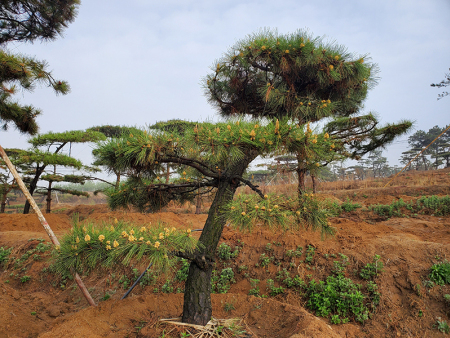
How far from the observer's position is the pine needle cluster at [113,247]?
5.12ft

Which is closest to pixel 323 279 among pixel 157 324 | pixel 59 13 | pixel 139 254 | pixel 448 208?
pixel 157 324

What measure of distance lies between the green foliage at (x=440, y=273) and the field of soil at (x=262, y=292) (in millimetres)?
73

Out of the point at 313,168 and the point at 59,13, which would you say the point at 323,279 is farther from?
the point at 59,13

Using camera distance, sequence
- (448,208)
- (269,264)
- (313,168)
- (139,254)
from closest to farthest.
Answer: (139,254) → (313,168) → (269,264) → (448,208)

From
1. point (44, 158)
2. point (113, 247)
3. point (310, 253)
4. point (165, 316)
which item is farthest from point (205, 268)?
point (44, 158)

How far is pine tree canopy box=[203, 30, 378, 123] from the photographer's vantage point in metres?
2.79

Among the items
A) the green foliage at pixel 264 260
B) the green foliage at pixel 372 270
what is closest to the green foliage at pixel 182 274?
the green foliage at pixel 264 260

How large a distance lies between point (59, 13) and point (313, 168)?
19.4 feet

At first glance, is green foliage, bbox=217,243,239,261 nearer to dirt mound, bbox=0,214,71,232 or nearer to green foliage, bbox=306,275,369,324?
green foliage, bbox=306,275,369,324

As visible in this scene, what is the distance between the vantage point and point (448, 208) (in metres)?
5.51

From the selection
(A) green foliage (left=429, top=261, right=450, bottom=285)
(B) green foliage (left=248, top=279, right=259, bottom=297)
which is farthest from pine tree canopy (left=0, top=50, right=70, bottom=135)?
(A) green foliage (left=429, top=261, right=450, bottom=285)

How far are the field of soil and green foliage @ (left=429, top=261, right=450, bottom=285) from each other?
7 centimetres

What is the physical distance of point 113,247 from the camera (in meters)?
1.61

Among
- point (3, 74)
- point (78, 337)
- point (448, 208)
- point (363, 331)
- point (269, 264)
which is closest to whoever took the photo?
point (78, 337)
